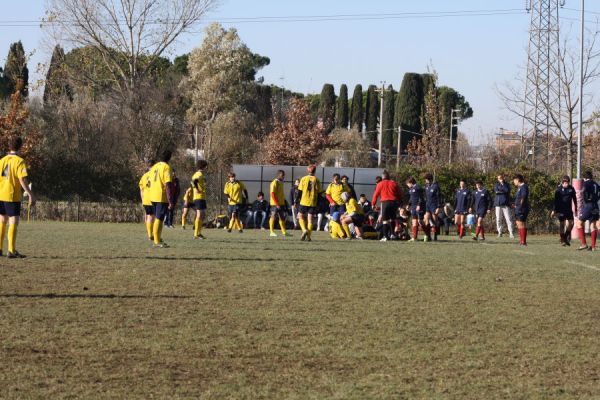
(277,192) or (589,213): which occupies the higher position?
(277,192)

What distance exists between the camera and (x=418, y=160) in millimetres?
65062

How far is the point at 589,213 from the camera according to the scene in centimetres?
2547

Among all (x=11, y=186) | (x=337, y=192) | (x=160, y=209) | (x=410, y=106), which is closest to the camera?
(x=11, y=186)

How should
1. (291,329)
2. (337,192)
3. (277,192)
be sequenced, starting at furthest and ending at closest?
(277,192) → (337,192) → (291,329)

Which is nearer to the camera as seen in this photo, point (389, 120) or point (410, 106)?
point (410, 106)

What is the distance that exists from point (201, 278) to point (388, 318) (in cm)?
437

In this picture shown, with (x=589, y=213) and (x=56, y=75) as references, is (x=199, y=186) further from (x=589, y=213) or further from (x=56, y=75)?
(x=56, y=75)

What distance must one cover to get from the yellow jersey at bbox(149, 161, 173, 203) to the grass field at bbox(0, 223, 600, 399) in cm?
253

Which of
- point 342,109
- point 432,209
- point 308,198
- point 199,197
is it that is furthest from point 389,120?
point 199,197

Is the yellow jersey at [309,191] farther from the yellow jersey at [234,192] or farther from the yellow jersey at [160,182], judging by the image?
the yellow jersey at [160,182]

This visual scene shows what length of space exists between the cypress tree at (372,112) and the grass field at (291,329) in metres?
95.7

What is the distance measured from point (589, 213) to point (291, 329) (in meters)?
17.4

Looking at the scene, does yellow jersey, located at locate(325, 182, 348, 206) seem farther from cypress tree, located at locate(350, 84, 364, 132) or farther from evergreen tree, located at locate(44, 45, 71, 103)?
cypress tree, located at locate(350, 84, 364, 132)

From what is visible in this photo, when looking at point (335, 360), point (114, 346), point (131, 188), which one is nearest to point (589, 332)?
point (335, 360)
